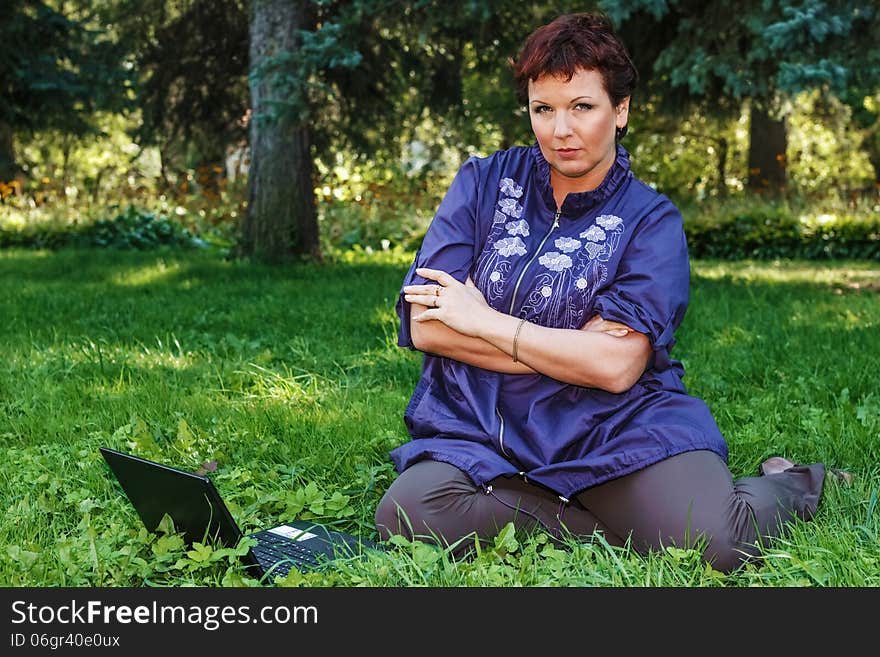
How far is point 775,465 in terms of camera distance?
3.50 meters

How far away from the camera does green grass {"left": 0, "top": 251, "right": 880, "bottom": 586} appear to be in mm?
2707

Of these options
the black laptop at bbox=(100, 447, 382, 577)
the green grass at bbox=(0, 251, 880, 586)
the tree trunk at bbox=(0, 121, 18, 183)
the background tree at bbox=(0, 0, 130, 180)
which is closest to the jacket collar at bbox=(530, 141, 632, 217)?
the green grass at bbox=(0, 251, 880, 586)

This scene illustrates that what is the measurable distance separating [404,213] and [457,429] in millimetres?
10314

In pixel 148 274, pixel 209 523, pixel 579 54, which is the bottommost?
pixel 148 274

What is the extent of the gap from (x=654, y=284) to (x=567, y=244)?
294mm

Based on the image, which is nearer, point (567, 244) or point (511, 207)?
point (567, 244)

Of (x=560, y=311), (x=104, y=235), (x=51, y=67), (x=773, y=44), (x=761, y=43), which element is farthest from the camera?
(x=51, y=67)

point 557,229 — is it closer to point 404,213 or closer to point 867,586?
point 867,586

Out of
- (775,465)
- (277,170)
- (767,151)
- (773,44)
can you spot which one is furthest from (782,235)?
(775,465)

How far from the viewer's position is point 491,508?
9.61 feet

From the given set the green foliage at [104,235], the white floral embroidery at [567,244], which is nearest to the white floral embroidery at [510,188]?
the white floral embroidery at [567,244]

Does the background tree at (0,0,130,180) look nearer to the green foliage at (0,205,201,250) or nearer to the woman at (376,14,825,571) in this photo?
the green foliage at (0,205,201,250)

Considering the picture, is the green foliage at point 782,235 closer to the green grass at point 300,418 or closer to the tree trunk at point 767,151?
the tree trunk at point 767,151

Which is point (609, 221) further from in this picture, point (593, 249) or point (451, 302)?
point (451, 302)
